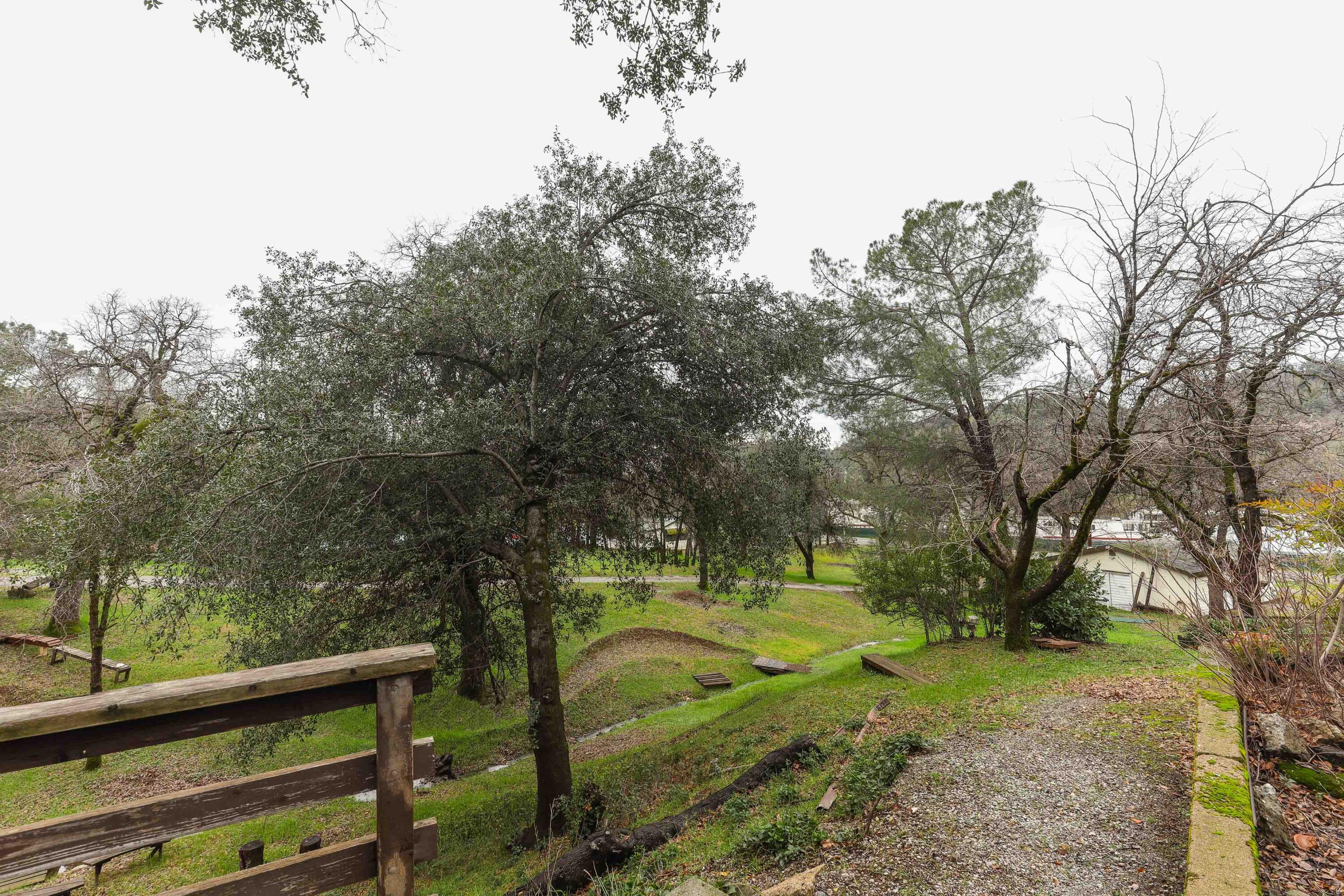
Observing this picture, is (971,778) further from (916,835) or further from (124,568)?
(124,568)

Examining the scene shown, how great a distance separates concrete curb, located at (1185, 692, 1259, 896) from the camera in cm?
297

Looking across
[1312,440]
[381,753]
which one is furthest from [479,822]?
[1312,440]

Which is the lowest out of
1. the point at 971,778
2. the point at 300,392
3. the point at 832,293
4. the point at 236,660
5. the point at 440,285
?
the point at 971,778

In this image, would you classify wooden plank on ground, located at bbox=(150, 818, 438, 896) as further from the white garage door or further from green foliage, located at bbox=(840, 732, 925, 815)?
the white garage door

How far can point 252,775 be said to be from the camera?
8.14ft

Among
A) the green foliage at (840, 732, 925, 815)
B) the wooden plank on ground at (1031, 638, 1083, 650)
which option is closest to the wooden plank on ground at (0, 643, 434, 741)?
the green foliage at (840, 732, 925, 815)

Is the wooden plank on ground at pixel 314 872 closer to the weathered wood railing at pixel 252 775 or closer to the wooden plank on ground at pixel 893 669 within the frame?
the weathered wood railing at pixel 252 775

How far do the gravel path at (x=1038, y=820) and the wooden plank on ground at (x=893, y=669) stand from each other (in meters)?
3.80

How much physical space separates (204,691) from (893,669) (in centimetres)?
1017

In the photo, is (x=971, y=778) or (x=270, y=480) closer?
(x=971, y=778)

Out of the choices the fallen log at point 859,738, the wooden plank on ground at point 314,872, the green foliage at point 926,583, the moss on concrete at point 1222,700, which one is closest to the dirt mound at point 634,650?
the green foliage at point 926,583

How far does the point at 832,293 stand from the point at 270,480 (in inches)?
512

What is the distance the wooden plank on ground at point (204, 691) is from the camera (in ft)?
6.61

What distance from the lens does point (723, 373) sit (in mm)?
8211
